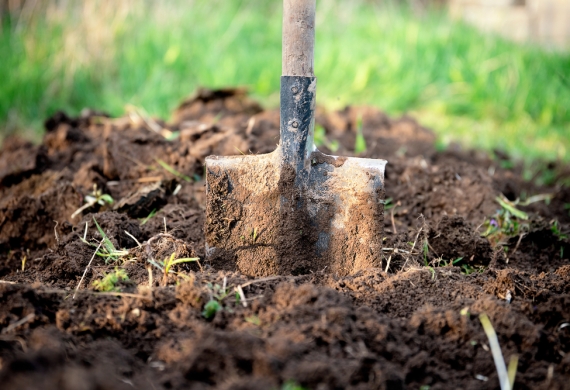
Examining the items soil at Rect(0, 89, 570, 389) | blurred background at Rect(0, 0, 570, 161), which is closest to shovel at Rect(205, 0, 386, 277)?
soil at Rect(0, 89, 570, 389)

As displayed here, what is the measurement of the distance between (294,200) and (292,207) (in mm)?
26

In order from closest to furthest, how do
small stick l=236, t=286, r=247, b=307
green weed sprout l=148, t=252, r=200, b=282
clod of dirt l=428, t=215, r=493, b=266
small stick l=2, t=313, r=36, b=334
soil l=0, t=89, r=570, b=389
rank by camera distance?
soil l=0, t=89, r=570, b=389 → small stick l=2, t=313, r=36, b=334 → small stick l=236, t=286, r=247, b=307 → green weed sprout l=148, t=252, r=200, b=282 → clod of dirt l=428, t=215, r=493, b=266

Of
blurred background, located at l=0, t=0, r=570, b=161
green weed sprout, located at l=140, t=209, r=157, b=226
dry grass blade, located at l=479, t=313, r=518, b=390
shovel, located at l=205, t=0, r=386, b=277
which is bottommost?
dry grass blade, located at l=479, t=313, r=518, b=390

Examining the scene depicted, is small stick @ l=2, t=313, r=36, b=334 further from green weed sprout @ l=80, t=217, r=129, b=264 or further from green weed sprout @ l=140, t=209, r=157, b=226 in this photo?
green weed sprout @ l=140, t=209, r=157, b=226

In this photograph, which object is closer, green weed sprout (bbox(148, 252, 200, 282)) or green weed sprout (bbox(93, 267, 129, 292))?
green weed sprout (bbox(93, 267, 129, 292))

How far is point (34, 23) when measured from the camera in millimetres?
4828

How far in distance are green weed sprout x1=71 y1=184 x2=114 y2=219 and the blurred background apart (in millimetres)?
1804

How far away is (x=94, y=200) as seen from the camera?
2.42m

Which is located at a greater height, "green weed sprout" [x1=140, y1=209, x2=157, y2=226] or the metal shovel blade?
the metal shovel blade

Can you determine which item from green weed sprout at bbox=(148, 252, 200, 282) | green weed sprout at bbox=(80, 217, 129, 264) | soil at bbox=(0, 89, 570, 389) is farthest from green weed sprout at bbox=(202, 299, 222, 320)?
green weed sprout at bbox=(80, 217, 129, 264)

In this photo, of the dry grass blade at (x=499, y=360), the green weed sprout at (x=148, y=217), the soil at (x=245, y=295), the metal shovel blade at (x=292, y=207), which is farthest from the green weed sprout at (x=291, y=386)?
the green weed sprout at (x=148, y=217)

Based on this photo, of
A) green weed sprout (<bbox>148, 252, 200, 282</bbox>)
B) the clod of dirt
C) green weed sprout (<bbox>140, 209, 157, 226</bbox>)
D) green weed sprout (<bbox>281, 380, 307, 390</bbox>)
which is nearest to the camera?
green weed sprout (<bbox>281, 380, 307, 390</bbox>)

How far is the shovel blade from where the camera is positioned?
6.50ft

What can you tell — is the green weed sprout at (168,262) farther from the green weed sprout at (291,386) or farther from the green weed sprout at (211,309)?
the green weed sprout at (291,386)
